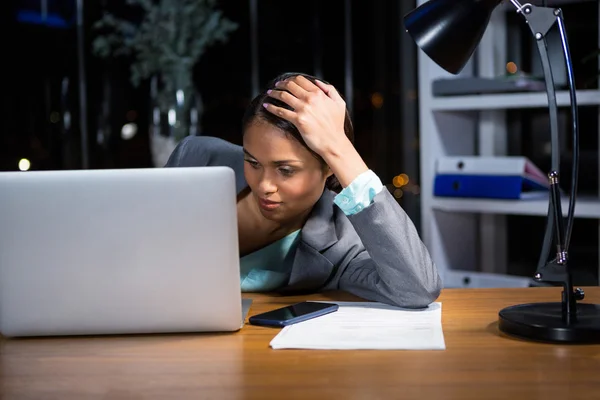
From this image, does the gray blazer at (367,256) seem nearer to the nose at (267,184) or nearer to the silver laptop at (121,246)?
the nose at (267,184)

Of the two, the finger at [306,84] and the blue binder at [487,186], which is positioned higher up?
the finger at [306,84]

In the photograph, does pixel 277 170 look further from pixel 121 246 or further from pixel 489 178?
pixel 489 178

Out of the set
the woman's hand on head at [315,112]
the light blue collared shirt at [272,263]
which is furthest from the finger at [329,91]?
the light blue collared shirt at [272,263]

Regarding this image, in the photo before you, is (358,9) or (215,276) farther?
(358,9)

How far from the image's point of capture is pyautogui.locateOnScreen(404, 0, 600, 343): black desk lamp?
4.19 ft

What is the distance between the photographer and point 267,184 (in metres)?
1.58

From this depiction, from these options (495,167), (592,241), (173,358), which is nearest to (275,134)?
(173,358)

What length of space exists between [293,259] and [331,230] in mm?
108

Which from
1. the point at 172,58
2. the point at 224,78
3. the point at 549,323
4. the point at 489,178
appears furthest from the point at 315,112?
the point at 224,78

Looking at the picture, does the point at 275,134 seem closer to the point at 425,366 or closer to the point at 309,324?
the point at 309,324

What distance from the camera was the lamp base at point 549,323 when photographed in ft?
4.11

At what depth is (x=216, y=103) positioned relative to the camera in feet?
14.8

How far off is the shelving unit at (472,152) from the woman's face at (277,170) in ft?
4.99

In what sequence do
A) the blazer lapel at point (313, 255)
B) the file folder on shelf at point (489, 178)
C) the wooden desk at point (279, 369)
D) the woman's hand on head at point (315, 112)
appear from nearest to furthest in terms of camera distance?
the wooden desk at point (279, 369), the woman's hand on head at point (315, 112), the blazer lapel at point (313, 255), the file folder on shelf at point (489, 178)
